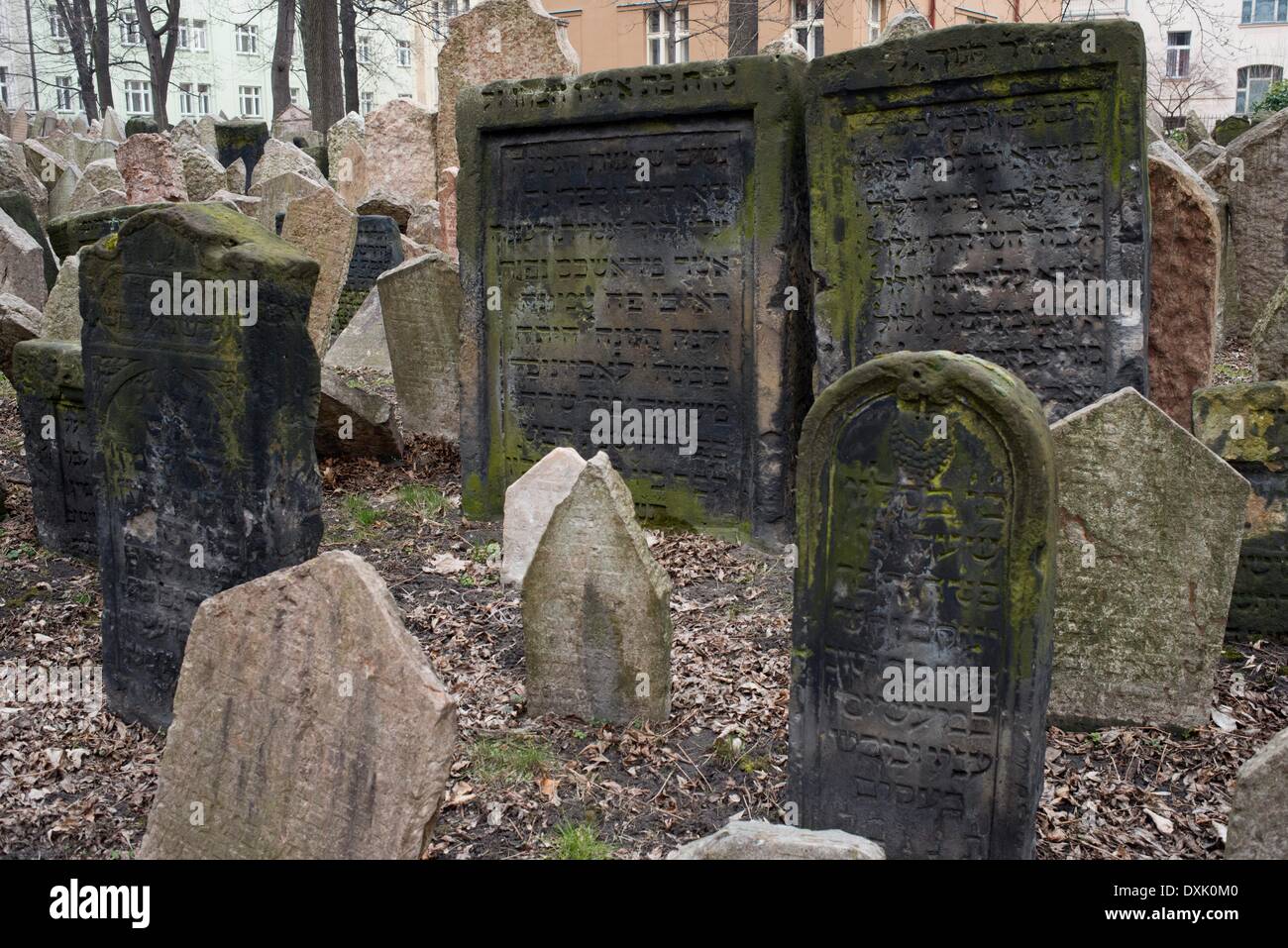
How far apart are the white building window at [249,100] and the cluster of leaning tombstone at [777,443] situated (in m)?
42.6

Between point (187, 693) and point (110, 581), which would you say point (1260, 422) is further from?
point (110, 581)

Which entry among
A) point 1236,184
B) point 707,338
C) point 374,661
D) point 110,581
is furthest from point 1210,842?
point 1236,184

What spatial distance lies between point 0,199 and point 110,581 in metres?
8.66

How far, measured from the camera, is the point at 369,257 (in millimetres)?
10945

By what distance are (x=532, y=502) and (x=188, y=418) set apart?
2125 mm

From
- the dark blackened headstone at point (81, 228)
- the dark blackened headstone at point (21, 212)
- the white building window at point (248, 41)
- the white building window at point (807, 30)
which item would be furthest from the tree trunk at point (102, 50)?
the dark blackened headstone at point (81, 228)

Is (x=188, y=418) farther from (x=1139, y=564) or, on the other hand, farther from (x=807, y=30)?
(x=807, y=30)

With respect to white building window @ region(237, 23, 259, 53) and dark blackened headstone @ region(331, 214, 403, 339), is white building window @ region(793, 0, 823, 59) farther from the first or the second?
white building window @ region(237, 23, 259, 53)

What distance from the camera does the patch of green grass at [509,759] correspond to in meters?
4.09

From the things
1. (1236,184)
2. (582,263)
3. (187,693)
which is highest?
(1236,184)

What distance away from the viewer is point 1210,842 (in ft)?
12.1

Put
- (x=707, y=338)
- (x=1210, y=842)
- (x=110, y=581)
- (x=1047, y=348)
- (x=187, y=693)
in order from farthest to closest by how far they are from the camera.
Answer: (x=707, y=338) → (x=1047, y=348) → (x=110, y=581) → (x=1210, y=842) → (x=187, y=693)

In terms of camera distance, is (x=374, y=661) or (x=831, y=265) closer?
(x=374, y=661)

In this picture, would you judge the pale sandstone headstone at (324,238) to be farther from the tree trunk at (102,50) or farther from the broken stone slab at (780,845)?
the tree trunk at (102,50)
